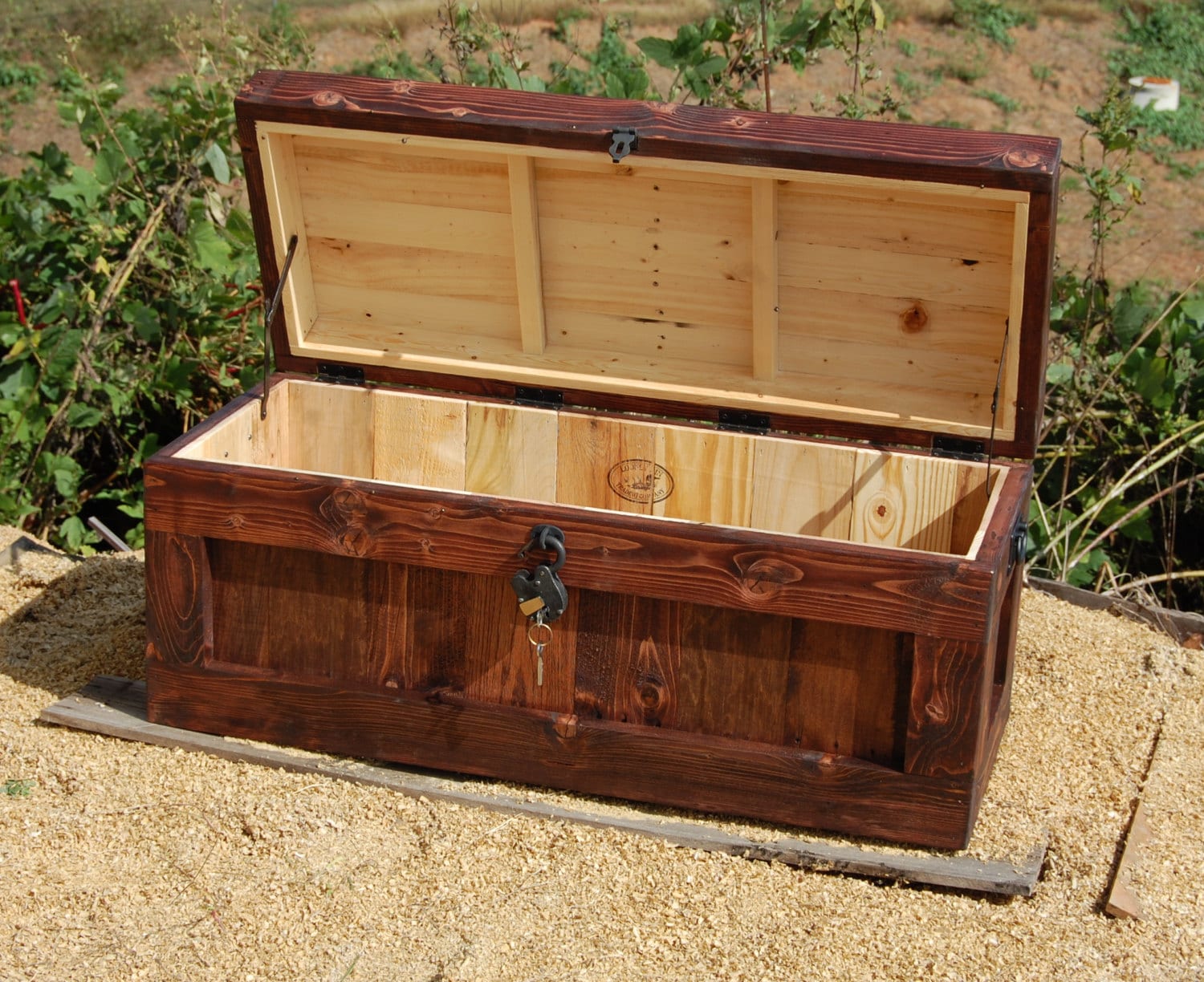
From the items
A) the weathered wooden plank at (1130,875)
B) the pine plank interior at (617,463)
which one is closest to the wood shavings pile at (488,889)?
the weathered wooden plank at (1130,875)

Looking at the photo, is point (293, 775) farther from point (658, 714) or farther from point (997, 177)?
point (997, 177)

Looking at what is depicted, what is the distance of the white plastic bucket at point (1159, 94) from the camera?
1268 centimetres

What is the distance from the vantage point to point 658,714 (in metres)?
3.47

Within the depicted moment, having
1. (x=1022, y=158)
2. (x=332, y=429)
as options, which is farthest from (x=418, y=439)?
(x=1022, y=158)

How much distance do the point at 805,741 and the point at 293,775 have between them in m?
1.30

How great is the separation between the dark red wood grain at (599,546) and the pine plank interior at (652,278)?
67 cm

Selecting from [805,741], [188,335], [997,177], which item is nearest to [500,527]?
[805,741]

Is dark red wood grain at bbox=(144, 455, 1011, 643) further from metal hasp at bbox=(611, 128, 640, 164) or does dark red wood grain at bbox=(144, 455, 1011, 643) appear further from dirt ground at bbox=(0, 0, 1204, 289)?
dirt ground at bbox=(0, 0, 1204, 289)

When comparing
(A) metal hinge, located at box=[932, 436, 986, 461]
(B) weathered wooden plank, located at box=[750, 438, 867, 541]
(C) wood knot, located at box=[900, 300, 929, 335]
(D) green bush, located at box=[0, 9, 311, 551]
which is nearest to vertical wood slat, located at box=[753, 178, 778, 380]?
(B) weathered wooden plank, located at box=[750, 438, 867, 541]

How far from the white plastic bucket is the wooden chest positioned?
10034mm

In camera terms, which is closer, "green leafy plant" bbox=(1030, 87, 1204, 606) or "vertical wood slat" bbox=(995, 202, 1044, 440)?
"vertical wood slat" bbox=(995, 202, 1044, 440)

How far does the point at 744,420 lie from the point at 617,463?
0.43 m

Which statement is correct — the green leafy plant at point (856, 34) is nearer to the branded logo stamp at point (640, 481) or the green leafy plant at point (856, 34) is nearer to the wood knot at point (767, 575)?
the branded logo stamp at point (640, 481)

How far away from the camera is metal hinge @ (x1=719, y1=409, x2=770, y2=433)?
13.3ft
